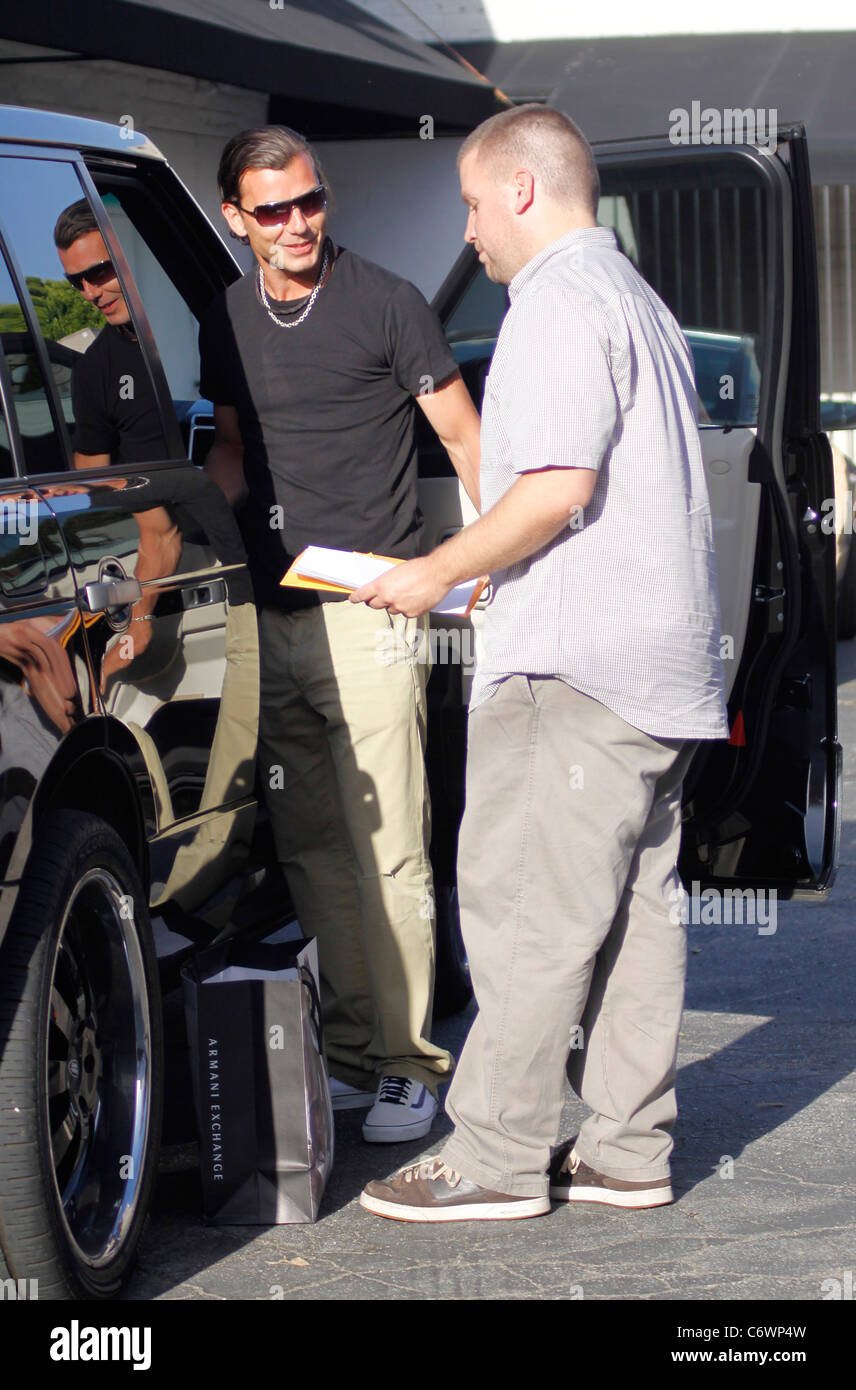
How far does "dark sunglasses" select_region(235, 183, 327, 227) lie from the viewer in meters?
3.65

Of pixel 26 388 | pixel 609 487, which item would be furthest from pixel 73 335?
pixel 609 487

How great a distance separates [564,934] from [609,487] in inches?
32.9

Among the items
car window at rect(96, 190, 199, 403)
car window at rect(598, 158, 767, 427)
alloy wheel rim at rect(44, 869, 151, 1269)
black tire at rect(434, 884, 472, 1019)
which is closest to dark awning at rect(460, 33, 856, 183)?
car window at rect(96, 190, 199, 403)

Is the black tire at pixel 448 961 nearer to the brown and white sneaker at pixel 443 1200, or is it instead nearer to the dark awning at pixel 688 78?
the brown and white sneaker at pixel 443 1200

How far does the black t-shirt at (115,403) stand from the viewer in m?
3.18

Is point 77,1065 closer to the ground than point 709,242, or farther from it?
closer to the ground

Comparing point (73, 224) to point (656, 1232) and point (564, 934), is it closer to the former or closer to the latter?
point (564, 934)

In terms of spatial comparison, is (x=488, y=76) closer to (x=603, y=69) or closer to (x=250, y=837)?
(x=603, y=69)

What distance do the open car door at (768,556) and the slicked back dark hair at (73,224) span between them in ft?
3.52

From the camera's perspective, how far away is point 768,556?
398 cm

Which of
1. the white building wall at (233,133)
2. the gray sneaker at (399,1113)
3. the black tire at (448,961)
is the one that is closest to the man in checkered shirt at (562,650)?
the gray sneaker at (399,1113)

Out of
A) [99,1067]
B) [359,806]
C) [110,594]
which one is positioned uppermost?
[110,594]

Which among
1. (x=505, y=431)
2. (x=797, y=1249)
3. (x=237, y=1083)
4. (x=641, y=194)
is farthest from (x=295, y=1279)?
(x=641, y=194)

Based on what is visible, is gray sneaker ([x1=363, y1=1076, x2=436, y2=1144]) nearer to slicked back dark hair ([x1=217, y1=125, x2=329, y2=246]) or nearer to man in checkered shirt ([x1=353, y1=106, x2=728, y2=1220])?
man in checkered shirt ([x1=353, y1=106, x2=728, y2=1220])
